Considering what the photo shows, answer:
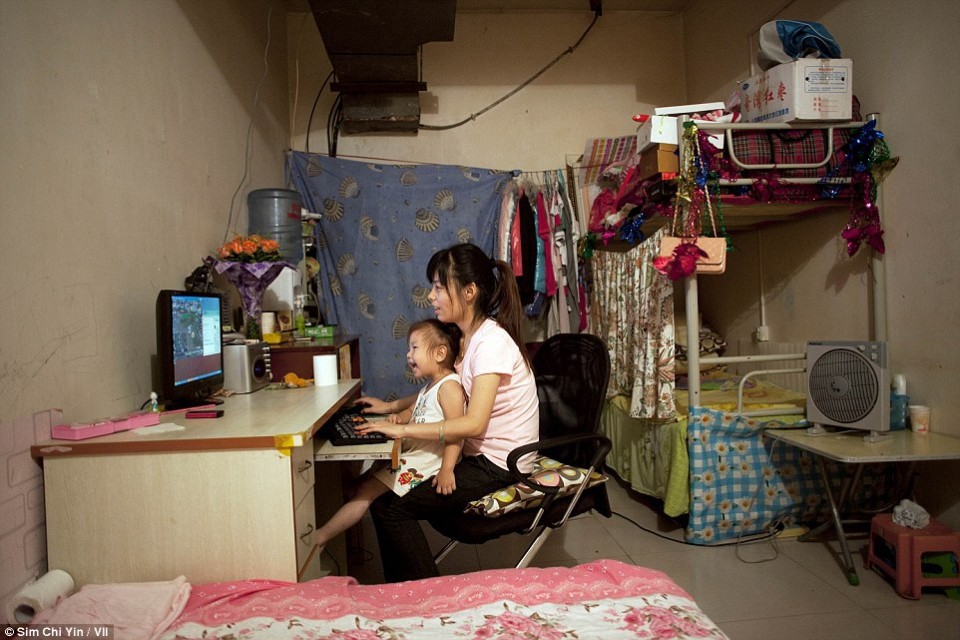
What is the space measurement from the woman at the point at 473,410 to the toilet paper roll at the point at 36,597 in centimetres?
80

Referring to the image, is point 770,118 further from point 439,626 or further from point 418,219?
point 439,626

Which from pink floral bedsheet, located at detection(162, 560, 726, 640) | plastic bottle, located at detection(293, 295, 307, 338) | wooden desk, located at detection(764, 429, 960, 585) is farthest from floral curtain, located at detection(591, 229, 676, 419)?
plastic bottle, located at detection(293, 295, 307, 338)

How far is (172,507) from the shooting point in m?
1.30

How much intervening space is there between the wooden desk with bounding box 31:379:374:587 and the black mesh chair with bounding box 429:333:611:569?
60cm

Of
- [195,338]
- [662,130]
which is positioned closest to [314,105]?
[662,130]

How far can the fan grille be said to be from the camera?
2.33 meters

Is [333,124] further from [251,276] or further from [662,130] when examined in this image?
[662,130]

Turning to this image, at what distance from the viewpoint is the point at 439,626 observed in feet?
3.50

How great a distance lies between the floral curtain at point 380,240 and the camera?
3898 millimetres

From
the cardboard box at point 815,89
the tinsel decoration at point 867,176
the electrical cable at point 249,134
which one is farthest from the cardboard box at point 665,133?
the electrical cable at point 249,134

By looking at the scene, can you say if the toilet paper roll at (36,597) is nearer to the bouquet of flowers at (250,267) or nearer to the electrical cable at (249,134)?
the bouquet of flowers at (250,267)

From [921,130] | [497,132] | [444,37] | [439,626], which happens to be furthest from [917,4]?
[439,626]

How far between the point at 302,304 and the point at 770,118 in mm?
2613

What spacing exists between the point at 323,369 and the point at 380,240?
1.80 meters
